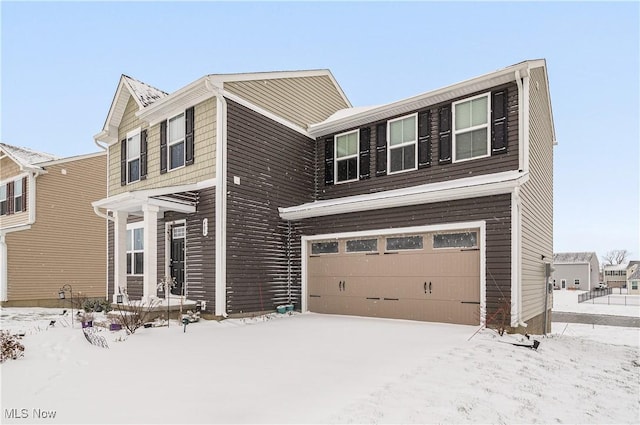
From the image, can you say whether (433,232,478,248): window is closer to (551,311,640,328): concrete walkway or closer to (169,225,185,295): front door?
(169,225,185,295): front door

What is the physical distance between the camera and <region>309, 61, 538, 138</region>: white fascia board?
10016 mm

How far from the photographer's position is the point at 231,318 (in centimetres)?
1073

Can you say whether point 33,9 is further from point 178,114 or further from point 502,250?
point 502,250

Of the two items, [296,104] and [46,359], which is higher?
[296,104]

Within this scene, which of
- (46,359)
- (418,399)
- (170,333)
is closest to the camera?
(418,399)

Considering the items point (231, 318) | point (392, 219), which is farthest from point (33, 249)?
point (392, 219)

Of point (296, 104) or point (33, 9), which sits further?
point (296, 104)

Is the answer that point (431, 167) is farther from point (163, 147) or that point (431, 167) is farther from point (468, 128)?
point (163, 147)

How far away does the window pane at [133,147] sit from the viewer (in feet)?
47.0

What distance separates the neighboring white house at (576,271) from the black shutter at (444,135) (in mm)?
50728

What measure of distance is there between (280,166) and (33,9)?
9.10 meters

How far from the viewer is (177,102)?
12.1 metres

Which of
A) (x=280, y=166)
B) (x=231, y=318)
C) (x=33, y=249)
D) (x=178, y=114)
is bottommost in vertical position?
(x=231, y=318)

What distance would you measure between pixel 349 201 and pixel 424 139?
9.16 ft
